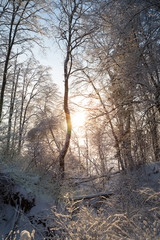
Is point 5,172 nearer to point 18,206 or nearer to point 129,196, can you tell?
point 18,206

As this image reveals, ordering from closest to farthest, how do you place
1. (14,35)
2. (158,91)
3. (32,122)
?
(158,91)
(14,35)
(32,122)

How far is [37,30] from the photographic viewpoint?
7402 millimetres

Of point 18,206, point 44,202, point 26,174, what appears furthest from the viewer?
point 26,174

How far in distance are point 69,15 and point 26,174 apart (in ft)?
27.7

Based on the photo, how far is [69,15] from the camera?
815 centimetres

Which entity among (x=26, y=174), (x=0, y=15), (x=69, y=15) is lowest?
(x=26, y=174)

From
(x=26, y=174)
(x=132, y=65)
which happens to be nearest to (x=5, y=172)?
(x=26, y=174)

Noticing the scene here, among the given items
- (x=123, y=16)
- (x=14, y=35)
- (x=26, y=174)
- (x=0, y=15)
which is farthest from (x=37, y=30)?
(x=26, y=174)

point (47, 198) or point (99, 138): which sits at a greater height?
point (99, 138)

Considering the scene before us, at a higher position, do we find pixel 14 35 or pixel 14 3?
pixel 14 3

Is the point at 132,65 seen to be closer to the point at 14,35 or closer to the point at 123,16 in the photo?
the point at 123,16

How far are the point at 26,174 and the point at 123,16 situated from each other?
269 inches

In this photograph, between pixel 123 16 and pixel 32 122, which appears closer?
pixel 123 16

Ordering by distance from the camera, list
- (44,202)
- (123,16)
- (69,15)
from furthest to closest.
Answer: (69,15), (44,202), (123,16)
